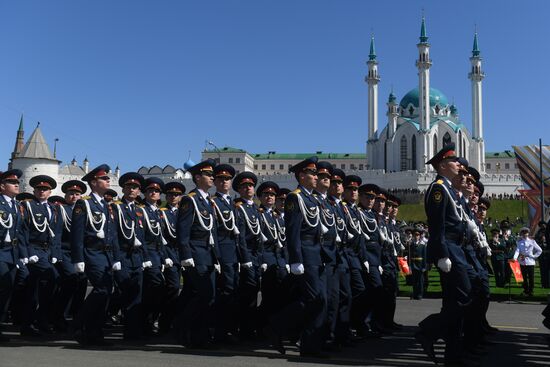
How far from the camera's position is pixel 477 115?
347 ft

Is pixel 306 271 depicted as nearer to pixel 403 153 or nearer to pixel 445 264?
pixel 445 264

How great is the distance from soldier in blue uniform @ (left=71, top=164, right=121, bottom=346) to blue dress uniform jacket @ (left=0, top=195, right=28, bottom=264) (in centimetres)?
114

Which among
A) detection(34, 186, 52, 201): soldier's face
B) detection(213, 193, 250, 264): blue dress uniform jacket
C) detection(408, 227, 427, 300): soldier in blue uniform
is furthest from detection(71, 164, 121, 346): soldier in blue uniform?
detection(408, 227, 427, 300): soldier in blue uniform

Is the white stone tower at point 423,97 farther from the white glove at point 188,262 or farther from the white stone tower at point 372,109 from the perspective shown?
the white glove at point 188,262

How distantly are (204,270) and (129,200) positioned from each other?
2353mm

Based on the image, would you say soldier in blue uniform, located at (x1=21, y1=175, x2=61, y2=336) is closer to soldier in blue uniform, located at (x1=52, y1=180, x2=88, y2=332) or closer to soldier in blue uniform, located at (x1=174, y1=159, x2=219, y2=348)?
soldier in blue uniform, located at (x1=52, y1=180, x2=88, y2=332)

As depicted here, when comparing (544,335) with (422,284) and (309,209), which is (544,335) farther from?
(422,284)

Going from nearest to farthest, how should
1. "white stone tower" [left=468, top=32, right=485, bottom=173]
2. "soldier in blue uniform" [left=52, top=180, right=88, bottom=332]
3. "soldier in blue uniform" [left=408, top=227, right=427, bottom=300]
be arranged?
"soldier in blue uniform" [left=52, top=180, right=88, bottom=332] < "soldier in blue uniform" [left=408, top=227, right=427, bottom=300] < "white stone tower" [left=468, top=32, right=485, bottom=173]

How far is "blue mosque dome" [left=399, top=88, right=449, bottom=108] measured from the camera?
116062 millimetres

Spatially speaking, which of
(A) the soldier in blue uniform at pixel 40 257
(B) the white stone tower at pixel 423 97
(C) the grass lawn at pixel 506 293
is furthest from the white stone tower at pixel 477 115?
(A) the soldier in blue uniform at pixel 40 257

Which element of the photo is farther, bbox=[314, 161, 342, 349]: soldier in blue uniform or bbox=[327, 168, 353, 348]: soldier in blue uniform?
bbox=[327, 168, 353, 348]: soldier in blue uniform

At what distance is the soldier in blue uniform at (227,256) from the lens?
349 inches

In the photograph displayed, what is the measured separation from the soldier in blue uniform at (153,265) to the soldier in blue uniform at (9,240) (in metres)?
1.91

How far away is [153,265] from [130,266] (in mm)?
573
